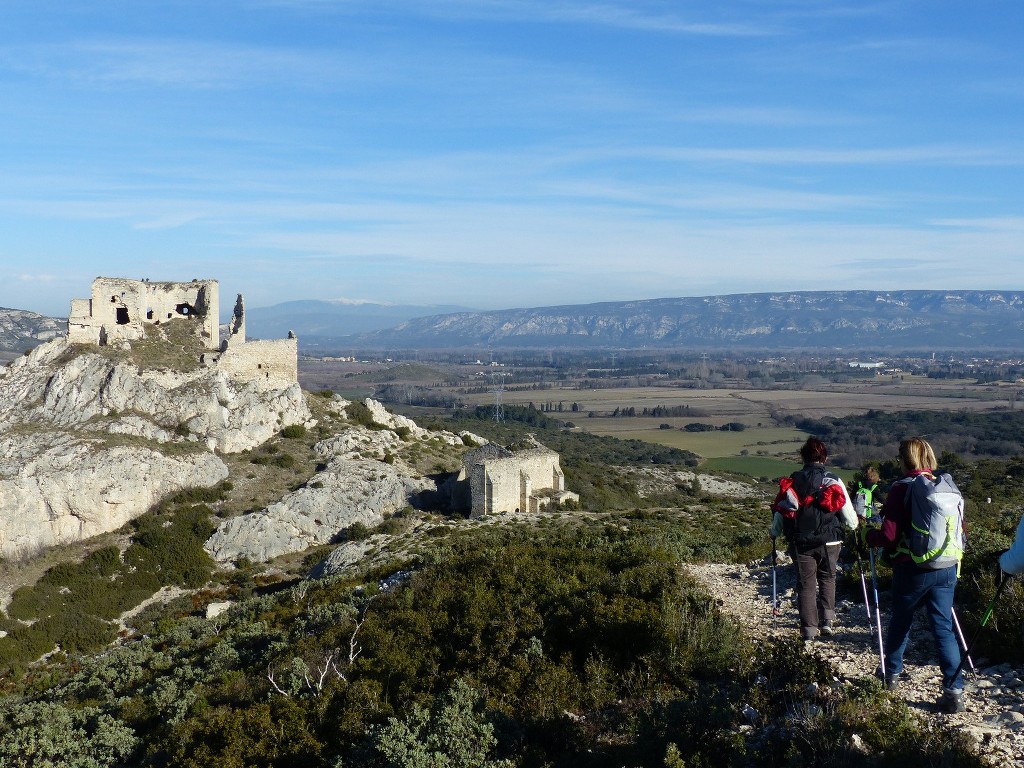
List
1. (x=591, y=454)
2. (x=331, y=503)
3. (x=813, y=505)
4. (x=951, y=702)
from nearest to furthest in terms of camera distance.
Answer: (x=951, y=702)
(x=813, y=505)
(x=331, y=503)
(x=591, y=454)

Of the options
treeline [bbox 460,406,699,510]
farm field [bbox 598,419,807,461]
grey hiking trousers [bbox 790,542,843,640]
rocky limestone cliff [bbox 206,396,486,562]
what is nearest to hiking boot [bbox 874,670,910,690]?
grey hiking trousers [bbox 790,542,843,640]

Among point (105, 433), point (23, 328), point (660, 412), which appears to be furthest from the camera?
point (23, 328)

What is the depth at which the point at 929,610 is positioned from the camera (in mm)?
6957

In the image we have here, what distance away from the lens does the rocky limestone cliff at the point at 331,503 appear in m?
30.0

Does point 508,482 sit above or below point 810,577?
below

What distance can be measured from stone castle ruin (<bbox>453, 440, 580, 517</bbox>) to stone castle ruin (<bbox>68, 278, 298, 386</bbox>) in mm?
13387

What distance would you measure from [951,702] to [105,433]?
33816 mm

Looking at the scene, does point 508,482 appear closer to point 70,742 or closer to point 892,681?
point 70,742

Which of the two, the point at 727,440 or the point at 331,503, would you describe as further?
the point at 727,440

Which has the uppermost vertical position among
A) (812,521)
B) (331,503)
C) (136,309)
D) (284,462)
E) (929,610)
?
(136,309)

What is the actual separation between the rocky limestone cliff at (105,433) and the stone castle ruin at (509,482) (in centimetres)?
1119

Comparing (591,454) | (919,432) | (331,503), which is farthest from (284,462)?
(919,432)

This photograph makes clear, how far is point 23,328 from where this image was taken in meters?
122

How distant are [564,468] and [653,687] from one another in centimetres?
3483
